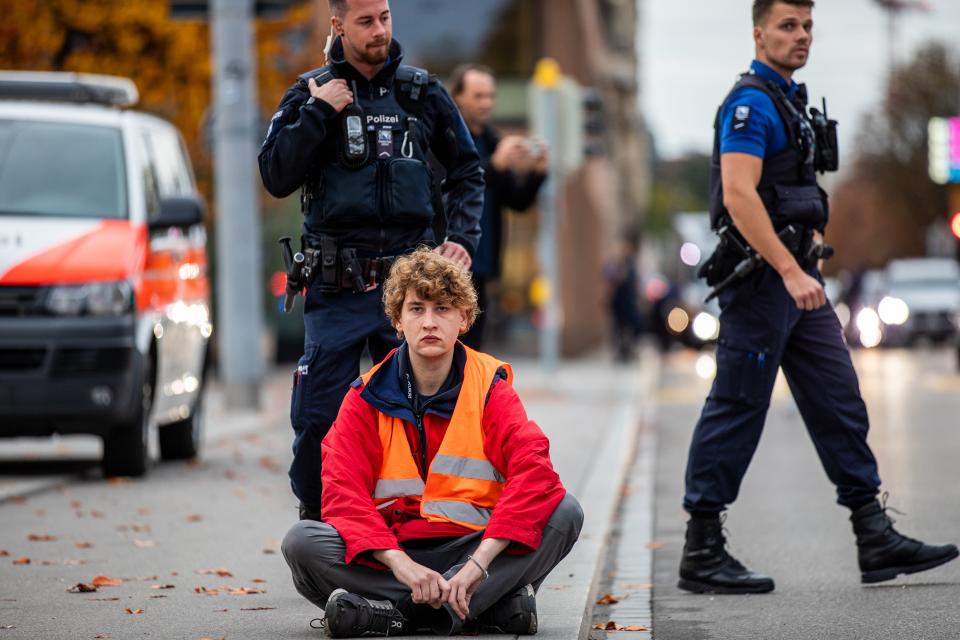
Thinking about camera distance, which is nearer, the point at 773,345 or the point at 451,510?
the point at 451,510

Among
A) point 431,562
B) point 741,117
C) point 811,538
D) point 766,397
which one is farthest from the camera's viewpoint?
point 811,538

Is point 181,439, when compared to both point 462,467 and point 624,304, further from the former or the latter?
point 624,304

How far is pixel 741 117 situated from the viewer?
22.5 feet

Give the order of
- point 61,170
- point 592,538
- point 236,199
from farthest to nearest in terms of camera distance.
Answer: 1. point 236,199
2. point 61,170
3. point 592,538

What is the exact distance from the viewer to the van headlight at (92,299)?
396 inches

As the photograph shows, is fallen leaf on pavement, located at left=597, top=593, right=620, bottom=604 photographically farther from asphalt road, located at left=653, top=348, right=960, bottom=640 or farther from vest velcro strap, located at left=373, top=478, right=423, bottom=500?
vest velcro strap, located at left=373, top=478, right=423, bottom=500

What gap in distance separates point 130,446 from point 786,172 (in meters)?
4.91

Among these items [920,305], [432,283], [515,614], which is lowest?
[920,305]

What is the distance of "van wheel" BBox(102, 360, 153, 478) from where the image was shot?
10656 mm

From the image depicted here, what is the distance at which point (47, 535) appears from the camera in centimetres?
825

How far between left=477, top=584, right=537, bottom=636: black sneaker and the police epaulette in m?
1.83

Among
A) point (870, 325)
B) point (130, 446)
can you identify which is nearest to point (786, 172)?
point (130, 446)

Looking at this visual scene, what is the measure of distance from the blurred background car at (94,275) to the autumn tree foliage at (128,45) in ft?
32.2

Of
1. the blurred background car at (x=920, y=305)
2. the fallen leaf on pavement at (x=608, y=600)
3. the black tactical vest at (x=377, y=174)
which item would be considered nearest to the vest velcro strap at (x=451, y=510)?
the black tactical vest at (x=377, y=174)
